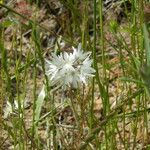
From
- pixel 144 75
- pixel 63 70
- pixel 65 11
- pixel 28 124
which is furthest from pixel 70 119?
pixel 144 75

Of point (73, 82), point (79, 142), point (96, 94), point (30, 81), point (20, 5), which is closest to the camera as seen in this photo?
point (73, 82)

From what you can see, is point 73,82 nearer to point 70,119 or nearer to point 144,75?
point 144,75

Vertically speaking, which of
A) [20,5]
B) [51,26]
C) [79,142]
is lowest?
[79,142]

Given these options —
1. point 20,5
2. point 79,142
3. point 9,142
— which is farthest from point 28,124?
point 79,142

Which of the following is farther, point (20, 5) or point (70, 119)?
point (70, 119)

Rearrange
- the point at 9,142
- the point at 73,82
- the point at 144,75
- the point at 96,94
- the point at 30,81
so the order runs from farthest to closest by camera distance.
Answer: the point at 30,81 < the point at 96,94 < the point at 9,142 < the point at 73,82 < the point at 144,75

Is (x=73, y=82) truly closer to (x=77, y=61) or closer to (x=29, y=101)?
(x=77, y=61)

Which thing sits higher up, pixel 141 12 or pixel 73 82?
pixel 141 12
